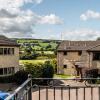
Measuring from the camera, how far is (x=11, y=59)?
39469 millimetres

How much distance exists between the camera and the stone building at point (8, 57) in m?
37.6

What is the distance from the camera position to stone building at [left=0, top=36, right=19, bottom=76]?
123 feet

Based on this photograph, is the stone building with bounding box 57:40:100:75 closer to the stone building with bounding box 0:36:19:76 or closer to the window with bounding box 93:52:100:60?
the window with bounding box 93:52:100:60

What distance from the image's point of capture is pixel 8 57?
38781 mm

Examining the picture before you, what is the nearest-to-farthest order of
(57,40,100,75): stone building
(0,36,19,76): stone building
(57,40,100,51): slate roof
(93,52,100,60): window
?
1. (0,36,19,76): stone building
2. (93,52,100,60): window
3. (57,40,100,75): stone building
4. (57,40,100,51): slate roof

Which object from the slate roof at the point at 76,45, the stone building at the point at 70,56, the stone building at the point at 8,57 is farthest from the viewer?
the slate roof at the point at 76,45

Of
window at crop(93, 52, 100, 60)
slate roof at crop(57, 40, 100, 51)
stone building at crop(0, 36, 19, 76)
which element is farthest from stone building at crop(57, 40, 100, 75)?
stone building at crop(0, 36, 19, 76)

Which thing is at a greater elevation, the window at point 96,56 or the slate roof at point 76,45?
the slate roof at point 76,45

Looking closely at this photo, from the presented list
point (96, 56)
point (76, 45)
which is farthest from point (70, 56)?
point (96, 56)

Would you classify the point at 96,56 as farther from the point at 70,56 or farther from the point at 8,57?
the point at 70,56

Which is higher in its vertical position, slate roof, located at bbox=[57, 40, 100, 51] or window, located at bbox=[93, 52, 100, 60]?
slate roof, located at bbox=[57, 40, 100, 51]

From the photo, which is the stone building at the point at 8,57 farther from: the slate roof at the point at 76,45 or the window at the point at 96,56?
the slate roof at the point at 76,45

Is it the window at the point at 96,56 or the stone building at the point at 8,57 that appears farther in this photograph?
the window at the point at 96,56

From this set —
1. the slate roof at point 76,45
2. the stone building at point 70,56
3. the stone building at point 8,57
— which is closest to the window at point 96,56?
the stone building at point 70,56
